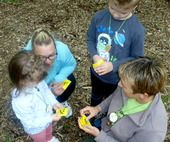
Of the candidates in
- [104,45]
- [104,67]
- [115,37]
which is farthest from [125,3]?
[104,67]

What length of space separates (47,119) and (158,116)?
3.41 feet

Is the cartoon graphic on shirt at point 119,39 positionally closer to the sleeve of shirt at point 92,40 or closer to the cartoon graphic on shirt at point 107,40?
the cartoon graphic on shirt at point 107,40

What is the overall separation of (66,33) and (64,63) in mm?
2003

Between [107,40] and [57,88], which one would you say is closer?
[107,40]

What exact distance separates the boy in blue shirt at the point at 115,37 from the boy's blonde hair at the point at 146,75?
0.48 meters

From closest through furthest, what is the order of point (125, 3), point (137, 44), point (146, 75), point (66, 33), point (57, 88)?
point (146, 75) → point (125, 3) → point (137, 44) → point (57, 88) → point (66, 33)

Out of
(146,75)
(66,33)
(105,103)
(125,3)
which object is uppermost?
(125,3)

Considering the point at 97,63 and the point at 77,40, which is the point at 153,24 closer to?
the point at 77,40

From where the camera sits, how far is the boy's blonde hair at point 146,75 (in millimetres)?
1536

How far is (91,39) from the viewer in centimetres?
239

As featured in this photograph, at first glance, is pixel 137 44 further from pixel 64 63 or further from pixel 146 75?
pixel 64 63

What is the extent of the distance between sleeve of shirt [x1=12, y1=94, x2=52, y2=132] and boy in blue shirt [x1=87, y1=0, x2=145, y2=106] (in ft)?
2.31

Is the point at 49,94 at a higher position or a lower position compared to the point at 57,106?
higher

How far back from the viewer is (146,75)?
1.54 meters
